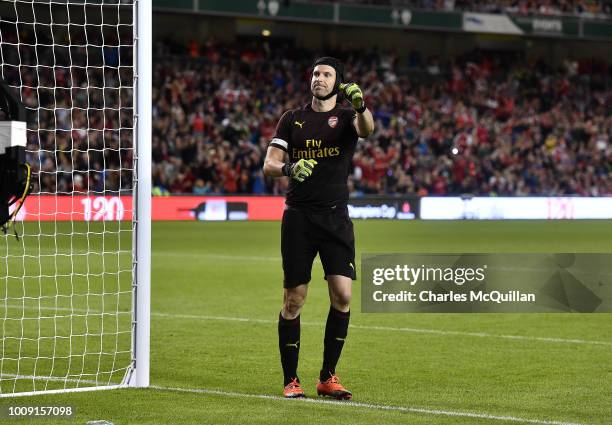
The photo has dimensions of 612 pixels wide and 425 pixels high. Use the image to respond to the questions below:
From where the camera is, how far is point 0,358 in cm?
936

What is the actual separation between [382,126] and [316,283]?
Answer: 2192cm

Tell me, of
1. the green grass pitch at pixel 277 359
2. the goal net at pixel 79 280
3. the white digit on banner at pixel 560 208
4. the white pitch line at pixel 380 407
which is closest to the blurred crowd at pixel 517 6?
the white digit on banner at pixel 560 208

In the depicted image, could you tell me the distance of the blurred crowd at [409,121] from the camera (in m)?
33.6

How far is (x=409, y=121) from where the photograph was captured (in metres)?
39.1

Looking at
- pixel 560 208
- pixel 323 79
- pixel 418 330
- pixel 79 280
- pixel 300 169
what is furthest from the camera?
pixel 560 208

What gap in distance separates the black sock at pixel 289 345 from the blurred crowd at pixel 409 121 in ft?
76.3

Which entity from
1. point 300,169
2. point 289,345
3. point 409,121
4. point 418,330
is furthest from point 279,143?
point 409,121

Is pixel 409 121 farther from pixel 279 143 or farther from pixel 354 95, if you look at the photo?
pixel 354 95

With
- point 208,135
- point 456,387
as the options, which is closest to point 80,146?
point 208,135

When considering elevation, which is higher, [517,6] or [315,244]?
[517,6]

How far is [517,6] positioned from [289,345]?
39.1 meters

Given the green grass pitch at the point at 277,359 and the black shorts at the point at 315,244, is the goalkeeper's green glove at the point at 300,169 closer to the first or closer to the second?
the black shorts at the point at 315,244

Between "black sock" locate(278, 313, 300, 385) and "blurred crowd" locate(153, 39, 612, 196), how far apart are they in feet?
76.3

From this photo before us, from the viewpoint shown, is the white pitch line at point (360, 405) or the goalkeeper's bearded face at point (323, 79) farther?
the goalkeeper's bearded face at point (323, 79)
